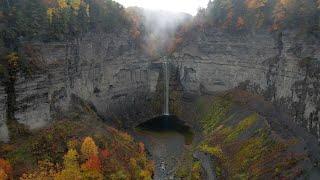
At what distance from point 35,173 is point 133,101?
113 ft

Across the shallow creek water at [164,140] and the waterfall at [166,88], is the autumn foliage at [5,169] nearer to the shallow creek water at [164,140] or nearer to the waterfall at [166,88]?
the shallow creek water at [164,140]

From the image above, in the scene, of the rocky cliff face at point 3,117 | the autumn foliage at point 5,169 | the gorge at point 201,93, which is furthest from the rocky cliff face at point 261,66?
the rocky cliff face at point 3,117

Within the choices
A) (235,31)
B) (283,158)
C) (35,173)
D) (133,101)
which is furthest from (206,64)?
(35,173)

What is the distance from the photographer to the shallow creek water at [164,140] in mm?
57469

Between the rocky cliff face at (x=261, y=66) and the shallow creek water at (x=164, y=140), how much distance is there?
9768 mm

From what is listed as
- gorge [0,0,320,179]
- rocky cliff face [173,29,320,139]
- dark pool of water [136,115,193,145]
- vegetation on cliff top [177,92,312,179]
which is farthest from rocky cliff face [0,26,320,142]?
vegetation on cliff top [177,92,312,179]

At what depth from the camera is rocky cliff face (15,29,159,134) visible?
55.1m

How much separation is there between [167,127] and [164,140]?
6.00m

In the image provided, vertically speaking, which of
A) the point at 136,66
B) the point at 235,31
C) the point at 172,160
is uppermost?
the point at 235,31

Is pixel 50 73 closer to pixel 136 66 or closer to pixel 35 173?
pixel 35 173

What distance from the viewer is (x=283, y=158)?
155 feet

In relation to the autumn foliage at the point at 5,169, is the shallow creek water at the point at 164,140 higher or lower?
lower

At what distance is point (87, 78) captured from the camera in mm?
68188

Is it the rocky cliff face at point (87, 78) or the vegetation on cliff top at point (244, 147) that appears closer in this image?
the vegetation on cliff top at point (244, 147)
